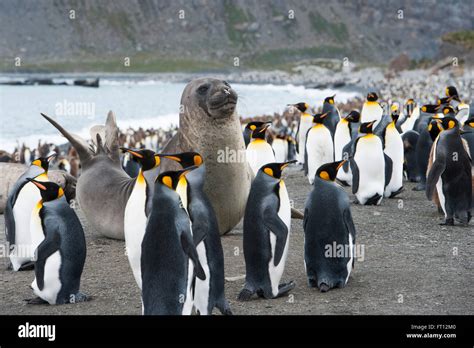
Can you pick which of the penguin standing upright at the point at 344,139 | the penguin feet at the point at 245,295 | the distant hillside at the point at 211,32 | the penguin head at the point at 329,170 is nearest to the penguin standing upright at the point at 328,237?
the penguin head at the point at 329,170

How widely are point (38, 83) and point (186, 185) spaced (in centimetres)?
10558

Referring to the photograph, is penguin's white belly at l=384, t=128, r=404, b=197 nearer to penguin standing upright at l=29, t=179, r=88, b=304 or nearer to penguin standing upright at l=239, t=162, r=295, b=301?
penguin standing upright at l=239, t=162, r=295, b=301

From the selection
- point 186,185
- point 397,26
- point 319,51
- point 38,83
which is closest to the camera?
point 186,185

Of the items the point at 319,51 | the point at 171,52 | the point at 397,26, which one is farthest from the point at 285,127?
the point at 397,26

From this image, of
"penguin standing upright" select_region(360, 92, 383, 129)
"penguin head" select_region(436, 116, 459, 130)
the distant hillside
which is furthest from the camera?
the distant hillside

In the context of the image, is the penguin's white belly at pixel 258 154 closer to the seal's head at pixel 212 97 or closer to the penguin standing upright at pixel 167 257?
the seal's head at pixel 212 97

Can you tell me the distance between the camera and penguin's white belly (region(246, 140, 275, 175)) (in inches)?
361

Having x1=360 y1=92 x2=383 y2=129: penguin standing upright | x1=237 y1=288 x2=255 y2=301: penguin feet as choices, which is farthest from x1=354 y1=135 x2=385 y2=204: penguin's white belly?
x1=237 y1=288 x2=255 y2=301: penguin feet

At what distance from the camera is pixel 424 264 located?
6.42 metres

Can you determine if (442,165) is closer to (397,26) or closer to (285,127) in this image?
(285,127)

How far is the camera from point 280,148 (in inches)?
608

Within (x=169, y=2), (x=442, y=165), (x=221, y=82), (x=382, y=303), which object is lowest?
(x=382, y=303)

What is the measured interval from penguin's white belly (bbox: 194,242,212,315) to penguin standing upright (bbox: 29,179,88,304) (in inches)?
A: 38.6
